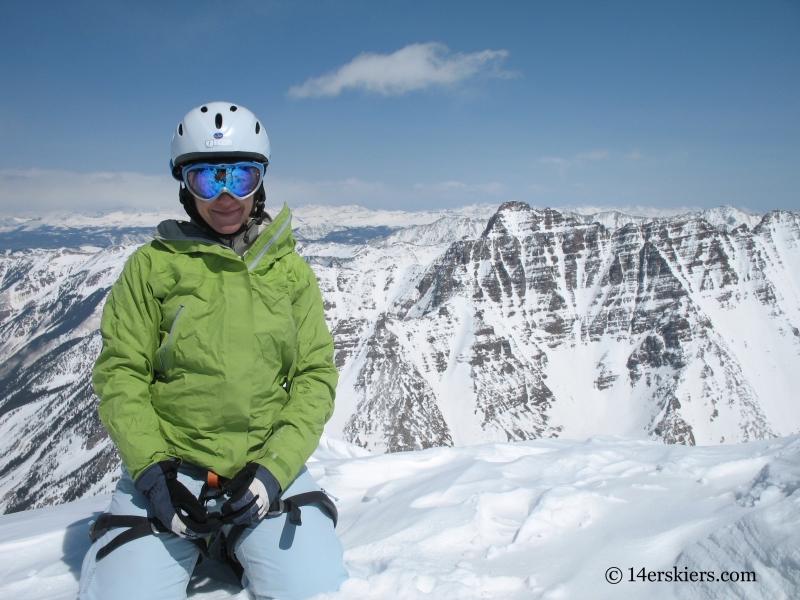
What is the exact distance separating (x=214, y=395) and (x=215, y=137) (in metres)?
2.94

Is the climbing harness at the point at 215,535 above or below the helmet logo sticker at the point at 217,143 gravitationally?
below

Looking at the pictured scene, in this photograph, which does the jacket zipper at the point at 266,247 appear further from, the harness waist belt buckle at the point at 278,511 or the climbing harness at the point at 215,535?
the harness waist belt buckle at the point at 278,511

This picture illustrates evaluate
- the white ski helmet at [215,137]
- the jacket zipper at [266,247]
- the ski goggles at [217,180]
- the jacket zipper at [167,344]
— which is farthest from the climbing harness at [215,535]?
the white ski helmet at [215,137]

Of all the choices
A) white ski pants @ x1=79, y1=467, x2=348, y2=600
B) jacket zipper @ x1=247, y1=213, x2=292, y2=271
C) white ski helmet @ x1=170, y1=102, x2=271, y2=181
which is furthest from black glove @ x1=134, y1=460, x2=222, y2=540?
white ski helmet @ x1=170, y1=102, x2=271, y2=181

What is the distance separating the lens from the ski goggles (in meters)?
5.51

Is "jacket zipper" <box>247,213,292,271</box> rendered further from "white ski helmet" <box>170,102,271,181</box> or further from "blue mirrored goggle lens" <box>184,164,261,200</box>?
"white ski helmet" <box>170,102,271,181</box>

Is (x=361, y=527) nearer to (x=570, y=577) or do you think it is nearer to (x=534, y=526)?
(x=534, y=526)

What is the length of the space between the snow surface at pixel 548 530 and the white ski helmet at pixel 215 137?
4.75 meters

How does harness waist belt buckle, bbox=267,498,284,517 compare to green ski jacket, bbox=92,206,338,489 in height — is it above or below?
below

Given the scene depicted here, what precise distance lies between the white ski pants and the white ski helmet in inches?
141

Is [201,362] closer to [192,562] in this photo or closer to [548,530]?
[192,562]

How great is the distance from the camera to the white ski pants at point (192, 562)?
14.5 ft

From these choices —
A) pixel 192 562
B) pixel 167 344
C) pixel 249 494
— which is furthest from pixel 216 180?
pixel 192 562

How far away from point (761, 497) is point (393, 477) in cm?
611
